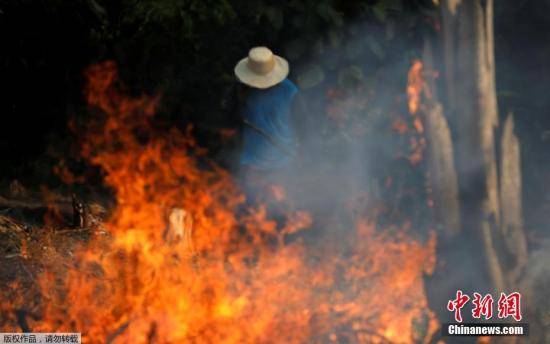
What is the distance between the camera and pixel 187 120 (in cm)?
769

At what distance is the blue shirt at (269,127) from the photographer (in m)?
6.19

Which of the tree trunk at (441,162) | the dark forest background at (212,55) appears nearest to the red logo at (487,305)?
the tree trunk at (441,162)

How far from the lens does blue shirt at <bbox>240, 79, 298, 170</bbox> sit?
619 cm

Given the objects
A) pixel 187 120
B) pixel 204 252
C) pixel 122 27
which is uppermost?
pixel 122 27

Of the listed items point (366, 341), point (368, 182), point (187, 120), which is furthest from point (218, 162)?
point (366, 341)

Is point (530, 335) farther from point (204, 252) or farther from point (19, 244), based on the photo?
point (19, 244)

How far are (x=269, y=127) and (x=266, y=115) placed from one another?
0.40 ft

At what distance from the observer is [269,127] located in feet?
20.5

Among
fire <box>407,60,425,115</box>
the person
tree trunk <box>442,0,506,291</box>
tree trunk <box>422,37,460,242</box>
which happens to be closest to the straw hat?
the person

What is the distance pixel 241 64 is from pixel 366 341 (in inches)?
114

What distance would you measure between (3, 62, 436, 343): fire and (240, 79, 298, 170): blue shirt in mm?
664

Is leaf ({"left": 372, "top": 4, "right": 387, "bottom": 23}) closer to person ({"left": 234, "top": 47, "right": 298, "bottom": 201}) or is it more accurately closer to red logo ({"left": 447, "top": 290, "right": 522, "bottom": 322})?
person ({"left": 234, "top": 47, "right": 298, "bottom": 201})

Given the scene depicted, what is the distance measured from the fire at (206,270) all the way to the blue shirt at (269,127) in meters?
0.66

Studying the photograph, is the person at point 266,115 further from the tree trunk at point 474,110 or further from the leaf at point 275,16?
the tree trunk at point 474,110
